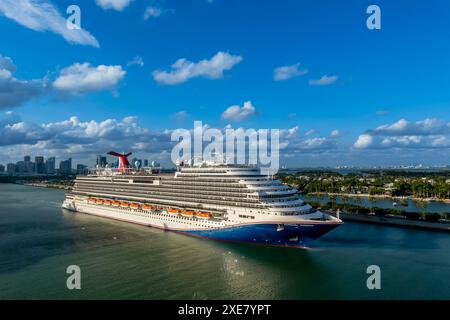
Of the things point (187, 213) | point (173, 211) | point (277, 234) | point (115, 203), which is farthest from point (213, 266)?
point (115, 203)

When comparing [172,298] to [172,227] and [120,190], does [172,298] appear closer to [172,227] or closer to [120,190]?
[172,227]

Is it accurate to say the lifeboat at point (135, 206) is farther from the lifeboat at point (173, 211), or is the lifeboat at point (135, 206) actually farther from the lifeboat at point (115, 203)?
the lifeboat at point (173, 211)

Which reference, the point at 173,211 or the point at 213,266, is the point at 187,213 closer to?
the point at 173,211

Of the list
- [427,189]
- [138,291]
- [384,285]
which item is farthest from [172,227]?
[427,189]

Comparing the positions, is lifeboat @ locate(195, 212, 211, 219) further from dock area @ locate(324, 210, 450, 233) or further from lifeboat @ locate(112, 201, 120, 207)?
dock area @ locate(324, 210, 450, 233)

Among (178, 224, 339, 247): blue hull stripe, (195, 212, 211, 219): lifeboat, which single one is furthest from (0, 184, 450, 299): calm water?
(195, 212, 211, 219): lifeboat

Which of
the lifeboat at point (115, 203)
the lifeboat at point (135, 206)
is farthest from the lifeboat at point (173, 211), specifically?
the lifeboat at point (115, 203)
